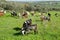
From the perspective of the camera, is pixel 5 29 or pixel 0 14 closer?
pixel 5 29

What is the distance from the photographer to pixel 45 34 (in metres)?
22.3

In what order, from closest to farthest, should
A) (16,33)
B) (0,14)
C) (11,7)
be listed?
(16,33) → (0,14) → (11,7)

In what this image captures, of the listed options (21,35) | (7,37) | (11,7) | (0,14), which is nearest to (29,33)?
(21,35)

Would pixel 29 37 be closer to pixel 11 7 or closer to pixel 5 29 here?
pixel 5 29

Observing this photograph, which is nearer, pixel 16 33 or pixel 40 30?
pixel 16 33

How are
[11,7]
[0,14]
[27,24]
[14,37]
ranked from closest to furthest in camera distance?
[14,37] → [27,24] → [0,14] → [11,7]

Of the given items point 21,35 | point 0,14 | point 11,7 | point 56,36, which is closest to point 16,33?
point 21,35

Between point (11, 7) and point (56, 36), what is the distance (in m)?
34.1

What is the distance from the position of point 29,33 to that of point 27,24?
176 cm

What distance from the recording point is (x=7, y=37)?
20.4 metres

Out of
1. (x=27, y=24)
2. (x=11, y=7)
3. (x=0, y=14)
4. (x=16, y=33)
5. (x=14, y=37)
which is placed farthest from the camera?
(x=11, y=7)

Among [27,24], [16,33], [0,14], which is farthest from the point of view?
[0,14]

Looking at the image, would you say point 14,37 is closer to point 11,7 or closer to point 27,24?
point 27,24

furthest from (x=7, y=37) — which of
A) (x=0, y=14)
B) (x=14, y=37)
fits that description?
(x=0, y=14)
